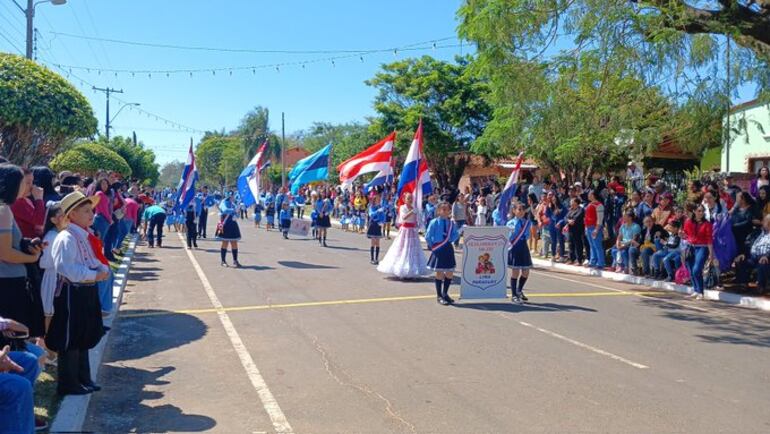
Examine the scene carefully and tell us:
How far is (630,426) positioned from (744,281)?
9.19 meters

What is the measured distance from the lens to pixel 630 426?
19.0 feet

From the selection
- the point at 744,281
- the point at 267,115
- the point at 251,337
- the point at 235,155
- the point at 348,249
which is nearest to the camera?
the point at 251,337

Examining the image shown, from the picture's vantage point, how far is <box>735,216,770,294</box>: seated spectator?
41.5 ft

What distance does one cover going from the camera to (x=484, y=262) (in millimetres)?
12070

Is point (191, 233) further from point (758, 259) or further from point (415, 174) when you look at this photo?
point (758, 259)

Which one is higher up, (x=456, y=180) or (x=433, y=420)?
(x=456, y=180)

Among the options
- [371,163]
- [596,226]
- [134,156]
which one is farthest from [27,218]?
[134,156]

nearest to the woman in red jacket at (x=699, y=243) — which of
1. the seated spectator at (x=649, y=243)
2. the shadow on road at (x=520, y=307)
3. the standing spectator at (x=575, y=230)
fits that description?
the seated spectator at (x=649, y=243)

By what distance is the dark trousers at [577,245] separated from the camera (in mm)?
17969

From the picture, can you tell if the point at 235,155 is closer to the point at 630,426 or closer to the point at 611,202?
the point at 611,202

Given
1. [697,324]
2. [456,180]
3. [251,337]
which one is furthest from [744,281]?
[456,180]

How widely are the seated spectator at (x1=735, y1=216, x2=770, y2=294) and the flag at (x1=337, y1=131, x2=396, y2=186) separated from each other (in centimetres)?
878

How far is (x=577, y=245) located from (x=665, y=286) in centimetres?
372

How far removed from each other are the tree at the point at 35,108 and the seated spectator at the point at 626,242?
12.3 meters
